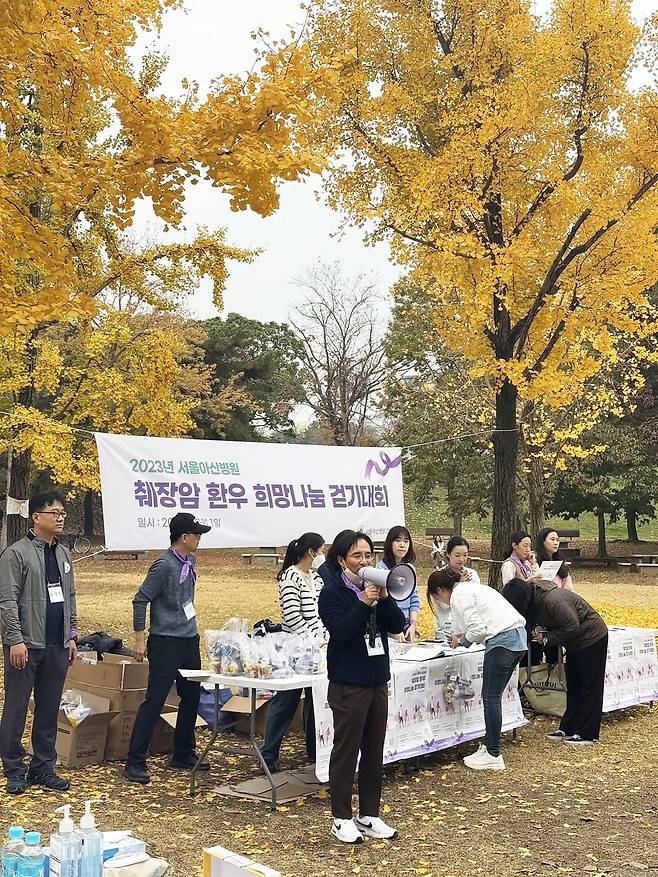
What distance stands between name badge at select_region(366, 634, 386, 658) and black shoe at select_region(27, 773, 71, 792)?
2330 millimetres

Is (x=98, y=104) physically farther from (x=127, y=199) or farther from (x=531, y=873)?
(x=531, y=873)

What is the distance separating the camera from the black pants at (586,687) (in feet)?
24.1

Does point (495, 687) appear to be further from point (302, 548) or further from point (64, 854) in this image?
point (64, 854)

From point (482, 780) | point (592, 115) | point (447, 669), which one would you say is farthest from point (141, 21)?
point (592, 115)

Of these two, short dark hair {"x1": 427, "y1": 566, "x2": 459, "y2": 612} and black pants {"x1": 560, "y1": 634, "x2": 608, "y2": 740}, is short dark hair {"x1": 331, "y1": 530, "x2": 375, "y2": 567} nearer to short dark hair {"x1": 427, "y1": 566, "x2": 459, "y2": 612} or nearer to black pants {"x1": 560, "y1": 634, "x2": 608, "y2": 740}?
short dark hair {"x1": 427, "y1": 566, "x2": 459, "y2": 612}

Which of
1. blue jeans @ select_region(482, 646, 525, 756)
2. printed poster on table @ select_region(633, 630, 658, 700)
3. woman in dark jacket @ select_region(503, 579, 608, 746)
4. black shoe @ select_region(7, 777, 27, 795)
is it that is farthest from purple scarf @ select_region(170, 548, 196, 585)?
printed poster on table @ select_region(633, 630, 658, 700)

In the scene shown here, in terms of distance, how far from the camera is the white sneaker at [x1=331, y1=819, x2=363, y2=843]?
197 inches

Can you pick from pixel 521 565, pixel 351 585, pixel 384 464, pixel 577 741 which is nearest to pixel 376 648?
pixel 351 585

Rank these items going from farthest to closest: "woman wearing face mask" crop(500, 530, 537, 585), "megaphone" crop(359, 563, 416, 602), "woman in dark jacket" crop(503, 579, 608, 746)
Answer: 1. "woman wearing face mask" crop(500, 530, 537, 585)
2. "woman in dark jacket" crop(503, 579, 608, 746)
3. "megaphone" crop(359, 563, 416, 602)

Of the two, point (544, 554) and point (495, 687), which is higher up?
Result: point (544, 554)

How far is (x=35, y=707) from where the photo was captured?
5.96 m

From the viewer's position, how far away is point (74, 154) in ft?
23.5

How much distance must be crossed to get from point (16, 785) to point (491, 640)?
3.38m

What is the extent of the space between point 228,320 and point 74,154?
3280 cm
